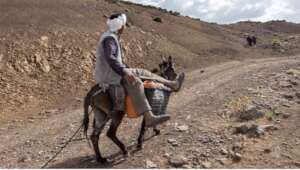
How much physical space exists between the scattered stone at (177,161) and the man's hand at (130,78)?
1.21 metres

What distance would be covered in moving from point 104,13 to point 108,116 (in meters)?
21.2

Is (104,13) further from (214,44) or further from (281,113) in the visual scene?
(281,113)

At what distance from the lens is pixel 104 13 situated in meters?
27.9

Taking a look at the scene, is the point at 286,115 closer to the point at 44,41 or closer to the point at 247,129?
the point at 247,129

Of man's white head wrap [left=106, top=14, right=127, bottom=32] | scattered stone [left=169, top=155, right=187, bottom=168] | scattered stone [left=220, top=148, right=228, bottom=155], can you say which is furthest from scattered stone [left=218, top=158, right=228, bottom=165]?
man's white head wrap [left=106, top=14, right=127, bottom=32]

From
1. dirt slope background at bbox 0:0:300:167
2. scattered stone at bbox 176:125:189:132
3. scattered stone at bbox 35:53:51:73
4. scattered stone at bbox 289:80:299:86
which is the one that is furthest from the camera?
scattered stone at bbox 35:53:51:73

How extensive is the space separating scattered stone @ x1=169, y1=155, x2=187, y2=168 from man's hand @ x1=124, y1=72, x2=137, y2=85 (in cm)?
121

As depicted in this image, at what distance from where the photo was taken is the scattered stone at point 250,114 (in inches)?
330

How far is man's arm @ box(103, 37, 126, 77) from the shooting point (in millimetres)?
6809

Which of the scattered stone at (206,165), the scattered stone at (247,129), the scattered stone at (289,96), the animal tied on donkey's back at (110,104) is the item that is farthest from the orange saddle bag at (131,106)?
the scattered stone at (289,96)

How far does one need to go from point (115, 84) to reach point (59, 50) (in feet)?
42.2

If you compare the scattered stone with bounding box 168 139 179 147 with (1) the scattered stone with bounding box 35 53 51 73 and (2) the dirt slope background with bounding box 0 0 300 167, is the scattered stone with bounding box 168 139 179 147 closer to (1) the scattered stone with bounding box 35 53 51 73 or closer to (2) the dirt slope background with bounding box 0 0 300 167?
(2) the dirt slope background with bounding box 0 0 300 167

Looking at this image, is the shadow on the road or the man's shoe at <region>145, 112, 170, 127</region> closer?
the man's shoe at <region>145, 112, 170, 127</region>

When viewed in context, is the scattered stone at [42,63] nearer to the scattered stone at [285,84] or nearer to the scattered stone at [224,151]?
the scattered stone at [285,84]
